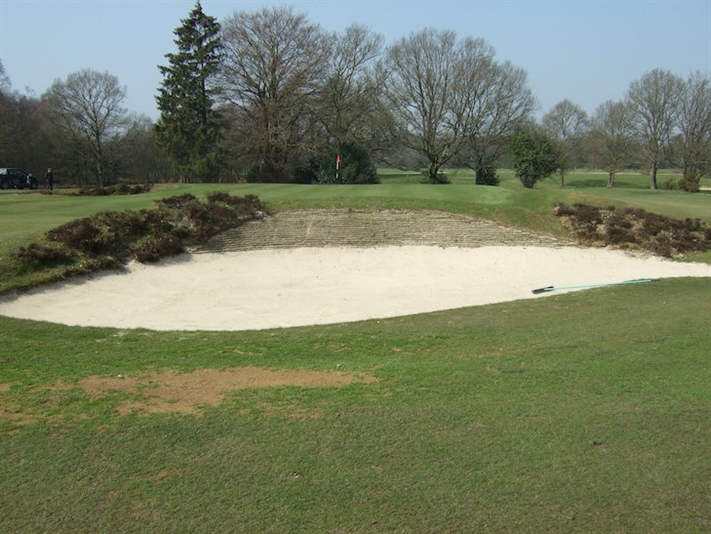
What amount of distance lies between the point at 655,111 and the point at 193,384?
2965 inches

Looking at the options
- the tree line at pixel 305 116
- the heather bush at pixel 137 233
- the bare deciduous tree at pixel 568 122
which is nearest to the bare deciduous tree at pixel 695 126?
the tree line at pixel 305 116

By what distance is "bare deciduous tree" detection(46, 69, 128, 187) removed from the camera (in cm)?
6594

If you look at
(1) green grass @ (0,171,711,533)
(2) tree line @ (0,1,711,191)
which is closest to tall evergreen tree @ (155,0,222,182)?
(2) tree line @ (0,1,711,191)

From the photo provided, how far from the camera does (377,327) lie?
43.3 feet

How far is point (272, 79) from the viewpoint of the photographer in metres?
54.9

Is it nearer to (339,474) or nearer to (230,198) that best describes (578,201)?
(230,198)

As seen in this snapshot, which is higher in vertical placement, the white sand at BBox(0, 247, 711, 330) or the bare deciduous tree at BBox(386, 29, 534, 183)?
the bare deciduous tree at BBox(386, 29, 534, 183)

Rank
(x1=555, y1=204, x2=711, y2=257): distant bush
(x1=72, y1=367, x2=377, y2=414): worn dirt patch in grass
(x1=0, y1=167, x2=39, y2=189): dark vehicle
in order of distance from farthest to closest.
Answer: (x1=0, y1=167, x2=39, y2=189): dark vehicle → (x1=555, y1=204, x2=711, y2=257): distant bush → (x1=72, y1=367, x2=377, y2=414): worn dirt patch in grass

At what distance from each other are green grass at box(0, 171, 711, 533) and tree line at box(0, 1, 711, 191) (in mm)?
39579

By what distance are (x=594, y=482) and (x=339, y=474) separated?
2.42m

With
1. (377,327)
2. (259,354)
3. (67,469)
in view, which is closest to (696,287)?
(377,327)

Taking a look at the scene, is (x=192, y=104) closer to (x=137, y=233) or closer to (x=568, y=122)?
(x=137, y=233)

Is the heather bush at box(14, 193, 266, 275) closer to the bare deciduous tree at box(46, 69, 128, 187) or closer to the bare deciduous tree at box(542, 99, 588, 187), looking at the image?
the bare deciduous tree at box(46, 69, 128, 187)

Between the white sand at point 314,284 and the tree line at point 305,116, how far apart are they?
28.3m
